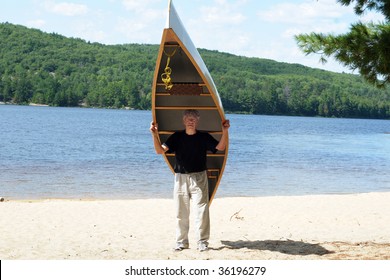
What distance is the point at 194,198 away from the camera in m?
6.27

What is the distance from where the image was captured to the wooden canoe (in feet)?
22.2

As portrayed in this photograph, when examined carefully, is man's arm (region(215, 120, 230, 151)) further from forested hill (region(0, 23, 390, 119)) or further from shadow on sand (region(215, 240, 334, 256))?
forested hill (region(0, 23, 390, 119))

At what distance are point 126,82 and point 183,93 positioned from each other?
92216 millimetres

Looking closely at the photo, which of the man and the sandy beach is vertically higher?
the man

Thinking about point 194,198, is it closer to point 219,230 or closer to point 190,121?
point 190,121

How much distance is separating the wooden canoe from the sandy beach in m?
1.06

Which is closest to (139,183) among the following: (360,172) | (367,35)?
(360,172)

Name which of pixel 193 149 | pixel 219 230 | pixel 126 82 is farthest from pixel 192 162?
pixel 126 82

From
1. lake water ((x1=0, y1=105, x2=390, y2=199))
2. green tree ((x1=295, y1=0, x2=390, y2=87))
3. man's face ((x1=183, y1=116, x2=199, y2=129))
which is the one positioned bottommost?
lake water ((x1=0, y1=105, x2=390, y2=199))

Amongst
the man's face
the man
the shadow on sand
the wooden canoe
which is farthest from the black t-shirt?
the shadow on sand

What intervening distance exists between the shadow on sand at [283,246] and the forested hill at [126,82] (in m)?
89.7

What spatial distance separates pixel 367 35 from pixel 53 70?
333 ft

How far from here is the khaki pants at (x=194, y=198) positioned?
6.23 m

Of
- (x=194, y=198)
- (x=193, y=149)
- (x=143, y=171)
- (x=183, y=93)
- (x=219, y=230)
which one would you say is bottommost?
(x=143, y=171)
